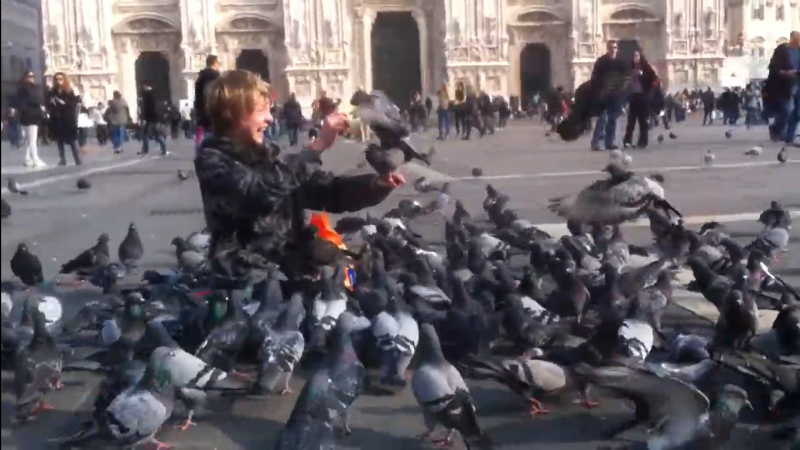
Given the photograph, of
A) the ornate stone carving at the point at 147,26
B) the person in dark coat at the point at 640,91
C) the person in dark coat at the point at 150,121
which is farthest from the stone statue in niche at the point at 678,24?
the person in dark coat at the point at 640,91

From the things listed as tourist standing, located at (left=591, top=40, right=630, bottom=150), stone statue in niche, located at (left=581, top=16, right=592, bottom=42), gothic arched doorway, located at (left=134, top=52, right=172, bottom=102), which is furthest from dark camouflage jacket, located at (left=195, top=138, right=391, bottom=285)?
gothic arched doorway, located at (left=134, top=52, right=172, bottom=102)

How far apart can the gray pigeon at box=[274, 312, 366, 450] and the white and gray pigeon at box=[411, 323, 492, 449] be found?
212mm

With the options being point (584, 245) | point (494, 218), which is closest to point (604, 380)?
point (584, 245)

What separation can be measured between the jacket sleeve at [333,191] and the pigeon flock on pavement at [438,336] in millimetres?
165

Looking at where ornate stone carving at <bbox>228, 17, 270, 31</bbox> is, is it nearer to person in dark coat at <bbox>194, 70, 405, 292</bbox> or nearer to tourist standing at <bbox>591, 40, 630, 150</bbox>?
tourist standing at <bbox>591, 40, 630, 150</bbox>

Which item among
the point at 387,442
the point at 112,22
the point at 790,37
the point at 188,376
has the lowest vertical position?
the point at 387,442

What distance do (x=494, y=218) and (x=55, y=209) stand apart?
3498 mm

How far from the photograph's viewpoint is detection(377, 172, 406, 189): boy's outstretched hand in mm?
3203

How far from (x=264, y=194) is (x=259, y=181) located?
0.16 feet

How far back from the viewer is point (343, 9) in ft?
120

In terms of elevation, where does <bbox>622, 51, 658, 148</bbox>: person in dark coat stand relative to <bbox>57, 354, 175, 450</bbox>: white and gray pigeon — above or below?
above

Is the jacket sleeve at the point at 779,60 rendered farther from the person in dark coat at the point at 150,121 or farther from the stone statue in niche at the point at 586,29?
the stone statue in niche at the point at 586,29

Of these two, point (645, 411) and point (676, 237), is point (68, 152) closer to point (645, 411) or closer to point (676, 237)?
point (676, 237)

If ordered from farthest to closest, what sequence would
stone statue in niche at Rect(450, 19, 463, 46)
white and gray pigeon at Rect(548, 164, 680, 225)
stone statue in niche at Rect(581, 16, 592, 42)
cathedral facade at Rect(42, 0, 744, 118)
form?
stone statue in niche at Rect(450, 19, 463, 46)
cathedral facade at Rect(42, 0, 744, 118)
stone statue in niche at Rect(581, 16, 592, 42)
white and gray pigeon at Rect(548, 164, 680, 225)
